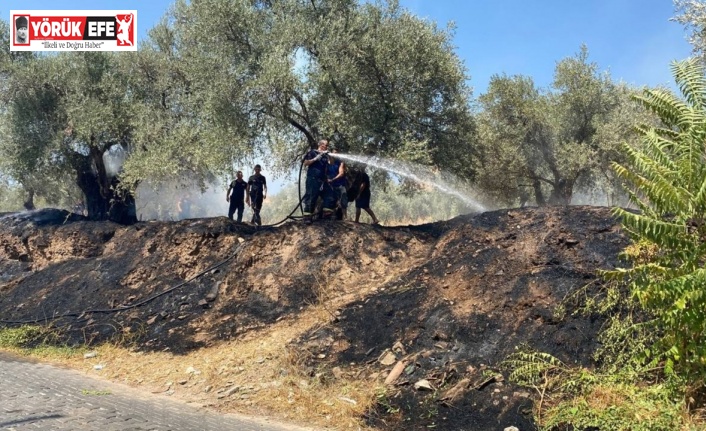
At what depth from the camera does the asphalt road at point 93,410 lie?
5113mm

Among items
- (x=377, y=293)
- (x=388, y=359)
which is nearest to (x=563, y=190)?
(x=377, y=293)

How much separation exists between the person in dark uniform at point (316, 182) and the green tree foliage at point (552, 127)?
9134 millimetres

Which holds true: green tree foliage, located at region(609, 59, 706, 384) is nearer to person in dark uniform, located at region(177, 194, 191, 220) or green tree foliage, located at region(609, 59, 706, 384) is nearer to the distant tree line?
the distant tree line

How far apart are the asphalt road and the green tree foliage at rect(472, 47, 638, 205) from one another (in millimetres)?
14319

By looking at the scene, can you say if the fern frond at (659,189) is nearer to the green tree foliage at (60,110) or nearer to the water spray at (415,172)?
the water spray at (415,172)

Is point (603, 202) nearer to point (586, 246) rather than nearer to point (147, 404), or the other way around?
point (586, 246)

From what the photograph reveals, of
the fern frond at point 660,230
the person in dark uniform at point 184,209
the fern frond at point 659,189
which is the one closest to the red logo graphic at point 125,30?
the fern frond at point 659,189

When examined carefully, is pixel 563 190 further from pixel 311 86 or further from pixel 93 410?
pixel 93 410

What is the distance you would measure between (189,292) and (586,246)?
6376 millimetres

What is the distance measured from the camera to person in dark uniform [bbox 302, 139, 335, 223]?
10.2 metres

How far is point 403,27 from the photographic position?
495 inches

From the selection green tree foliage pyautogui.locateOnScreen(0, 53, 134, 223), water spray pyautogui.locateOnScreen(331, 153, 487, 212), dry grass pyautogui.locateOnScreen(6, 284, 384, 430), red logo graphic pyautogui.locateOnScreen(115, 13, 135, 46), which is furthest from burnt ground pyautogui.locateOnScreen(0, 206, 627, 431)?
red logo graphic pyautogui.locateOnScreen(115, 13, 135, 46)

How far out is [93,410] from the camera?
18.2ft

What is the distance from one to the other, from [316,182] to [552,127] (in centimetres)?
1195
